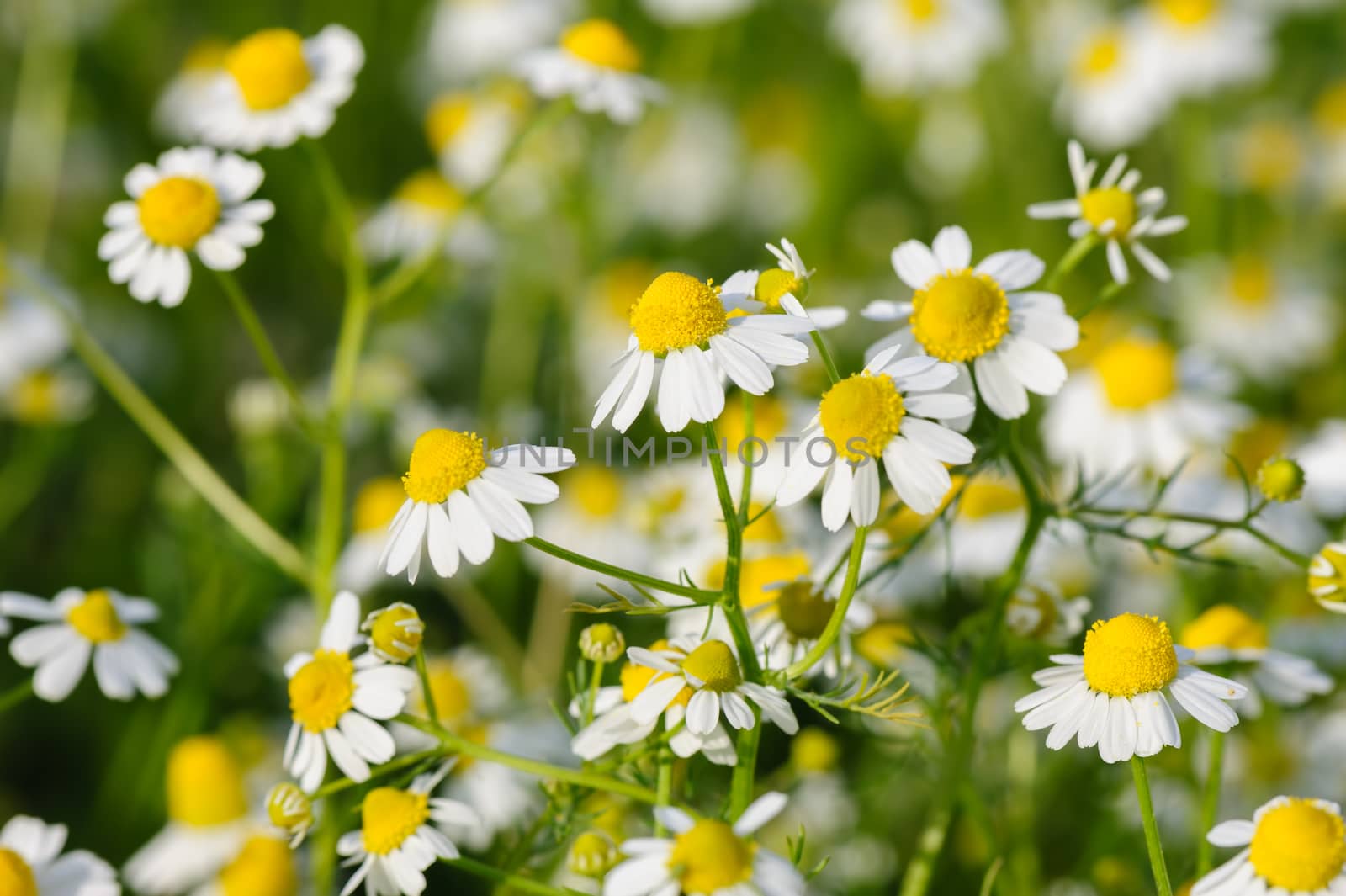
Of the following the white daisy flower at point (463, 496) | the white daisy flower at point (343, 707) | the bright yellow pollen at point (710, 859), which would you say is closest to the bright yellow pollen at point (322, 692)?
the white daisy flower at point (343, 707)

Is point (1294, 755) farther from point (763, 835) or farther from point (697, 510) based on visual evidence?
point (697, 510)

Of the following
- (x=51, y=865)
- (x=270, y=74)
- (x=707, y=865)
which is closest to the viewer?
(x=707, y=865)

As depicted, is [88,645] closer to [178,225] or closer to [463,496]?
[178,225]

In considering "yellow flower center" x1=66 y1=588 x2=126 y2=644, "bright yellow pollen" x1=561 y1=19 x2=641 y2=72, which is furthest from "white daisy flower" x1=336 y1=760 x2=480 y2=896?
"bright yellow pollen" x1=561 y1=19 x2=641 y2=72

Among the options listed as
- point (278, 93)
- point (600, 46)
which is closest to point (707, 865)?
point (278, 93)

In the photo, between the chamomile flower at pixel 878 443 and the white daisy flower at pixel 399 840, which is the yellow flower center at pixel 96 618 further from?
the chamomile flower at pixel 878 443

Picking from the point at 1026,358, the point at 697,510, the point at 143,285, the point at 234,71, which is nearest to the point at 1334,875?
the point at 1026,358
